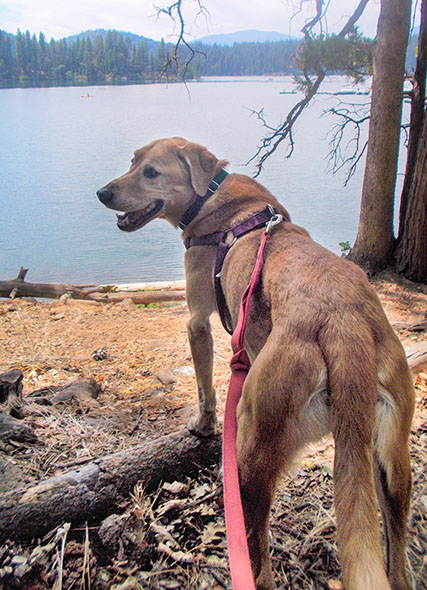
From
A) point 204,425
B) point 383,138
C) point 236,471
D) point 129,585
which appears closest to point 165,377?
point 204,425

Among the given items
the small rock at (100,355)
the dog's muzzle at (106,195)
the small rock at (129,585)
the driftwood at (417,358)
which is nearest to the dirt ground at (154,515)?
the small rock at (129,585)

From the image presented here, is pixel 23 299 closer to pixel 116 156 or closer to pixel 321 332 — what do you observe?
pixel 321 332

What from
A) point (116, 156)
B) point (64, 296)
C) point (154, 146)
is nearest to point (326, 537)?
point (154, 146)

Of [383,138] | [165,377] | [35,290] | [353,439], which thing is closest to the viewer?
[353,439]

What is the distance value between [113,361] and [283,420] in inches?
166

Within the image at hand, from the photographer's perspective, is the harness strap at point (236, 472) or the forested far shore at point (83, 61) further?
the forested far shore at point (83, 61)

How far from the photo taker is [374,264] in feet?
25.8

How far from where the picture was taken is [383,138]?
7.53 meters

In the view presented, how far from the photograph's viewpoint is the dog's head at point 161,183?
3365 mm

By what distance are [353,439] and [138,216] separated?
230 centimetres

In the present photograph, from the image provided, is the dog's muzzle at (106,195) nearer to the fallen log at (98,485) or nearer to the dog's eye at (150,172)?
the dog's eye at (150,172)

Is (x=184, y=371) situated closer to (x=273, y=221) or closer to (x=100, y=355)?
(x=100, y=355)

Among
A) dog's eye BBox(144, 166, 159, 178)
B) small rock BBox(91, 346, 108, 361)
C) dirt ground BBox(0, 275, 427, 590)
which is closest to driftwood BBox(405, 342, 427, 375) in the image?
dirt ground BBox(0, 275, 427, 590)

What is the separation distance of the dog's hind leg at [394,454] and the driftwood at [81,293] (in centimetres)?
771
